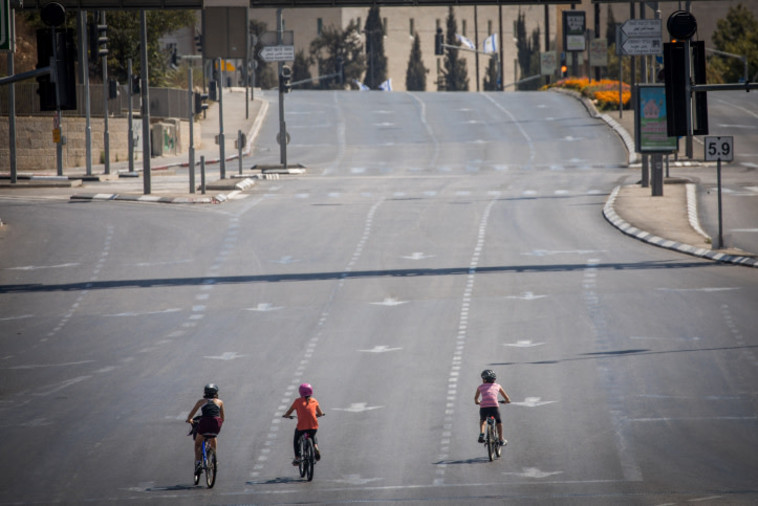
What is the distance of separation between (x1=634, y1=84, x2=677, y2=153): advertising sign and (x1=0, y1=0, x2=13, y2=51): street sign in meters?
26.4

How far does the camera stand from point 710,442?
16312mm

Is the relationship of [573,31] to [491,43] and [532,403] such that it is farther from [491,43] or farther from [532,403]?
[532,403]

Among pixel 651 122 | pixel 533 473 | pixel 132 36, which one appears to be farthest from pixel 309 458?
pixel 132 36

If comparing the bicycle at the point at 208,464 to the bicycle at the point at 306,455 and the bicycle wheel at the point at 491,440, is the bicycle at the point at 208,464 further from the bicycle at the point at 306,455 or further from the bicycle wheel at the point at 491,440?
the bicycle wheel at the point at 491,440

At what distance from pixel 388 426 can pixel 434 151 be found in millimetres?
49767

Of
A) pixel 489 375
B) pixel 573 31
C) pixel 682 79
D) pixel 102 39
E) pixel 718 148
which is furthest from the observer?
pixel 573 31

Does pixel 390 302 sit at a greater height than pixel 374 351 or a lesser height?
greater

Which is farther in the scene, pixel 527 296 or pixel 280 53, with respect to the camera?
pixel 280 53

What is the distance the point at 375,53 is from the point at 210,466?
5361 inches

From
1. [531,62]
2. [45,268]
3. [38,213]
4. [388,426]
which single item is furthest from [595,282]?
[531,62]

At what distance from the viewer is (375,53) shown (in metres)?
148

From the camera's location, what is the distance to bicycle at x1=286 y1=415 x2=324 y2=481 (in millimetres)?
Answer: 15008

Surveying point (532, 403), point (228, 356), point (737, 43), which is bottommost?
point (532, 403)

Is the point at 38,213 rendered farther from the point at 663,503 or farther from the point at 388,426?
the point at 663,503
